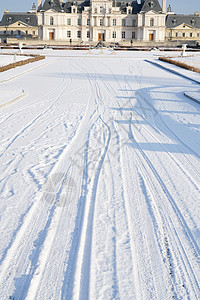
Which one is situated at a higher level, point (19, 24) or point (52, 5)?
point (52, 5)

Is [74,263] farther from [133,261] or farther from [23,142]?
[23,142]

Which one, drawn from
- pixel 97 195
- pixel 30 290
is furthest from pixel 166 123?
pixel 30 290

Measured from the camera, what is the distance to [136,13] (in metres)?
76.5

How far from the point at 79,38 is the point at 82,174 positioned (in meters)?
78.3

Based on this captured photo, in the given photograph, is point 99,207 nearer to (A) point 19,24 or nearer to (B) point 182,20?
(A) point 19,24

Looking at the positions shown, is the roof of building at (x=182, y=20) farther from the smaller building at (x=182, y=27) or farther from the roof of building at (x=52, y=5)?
the roof of building at (x=52, y=5)

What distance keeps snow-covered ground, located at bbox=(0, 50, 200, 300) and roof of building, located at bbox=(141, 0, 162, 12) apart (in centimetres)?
7362

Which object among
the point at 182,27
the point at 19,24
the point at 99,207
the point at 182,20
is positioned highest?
the point at 182,20

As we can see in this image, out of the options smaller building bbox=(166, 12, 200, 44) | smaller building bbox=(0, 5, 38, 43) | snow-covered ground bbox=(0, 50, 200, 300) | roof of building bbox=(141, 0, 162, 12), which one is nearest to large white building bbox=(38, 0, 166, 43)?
roof of building bbox=(141, 0, 162, 12)

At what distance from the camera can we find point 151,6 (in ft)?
245

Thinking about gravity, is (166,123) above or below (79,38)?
below

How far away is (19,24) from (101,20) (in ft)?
63.6

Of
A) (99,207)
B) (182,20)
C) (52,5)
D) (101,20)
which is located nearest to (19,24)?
(52,5)

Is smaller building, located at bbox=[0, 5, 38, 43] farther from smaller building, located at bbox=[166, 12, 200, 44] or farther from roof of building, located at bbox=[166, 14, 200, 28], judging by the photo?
roof of building, located at bbox=[166, 14, 200, 28]
